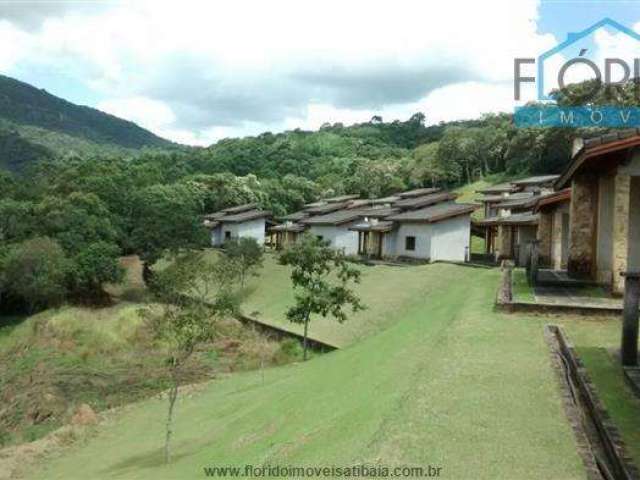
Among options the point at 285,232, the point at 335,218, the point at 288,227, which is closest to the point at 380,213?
the point at 335,218

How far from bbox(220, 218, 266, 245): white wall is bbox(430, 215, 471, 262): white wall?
950 inches

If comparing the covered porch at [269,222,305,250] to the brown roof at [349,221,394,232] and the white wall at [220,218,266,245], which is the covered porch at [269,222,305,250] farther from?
the brown roof at [349,221,394,232]

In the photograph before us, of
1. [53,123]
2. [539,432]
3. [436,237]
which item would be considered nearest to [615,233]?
[539,432]

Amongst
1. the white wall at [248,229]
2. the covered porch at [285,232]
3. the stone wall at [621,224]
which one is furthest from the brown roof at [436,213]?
the stone wall at [621,224]

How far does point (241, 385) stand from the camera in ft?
71.5

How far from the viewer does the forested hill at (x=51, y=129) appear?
108438 millimetres

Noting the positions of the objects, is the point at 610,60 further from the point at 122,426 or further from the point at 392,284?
the point at 122,426

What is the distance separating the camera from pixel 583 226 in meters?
18.2

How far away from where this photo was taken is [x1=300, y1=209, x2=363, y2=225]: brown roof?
172ft

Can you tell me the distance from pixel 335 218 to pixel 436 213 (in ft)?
44.7

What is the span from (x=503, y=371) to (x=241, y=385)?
13660 mm

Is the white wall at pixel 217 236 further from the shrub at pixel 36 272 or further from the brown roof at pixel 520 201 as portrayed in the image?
the brown roof at pixel 520 201

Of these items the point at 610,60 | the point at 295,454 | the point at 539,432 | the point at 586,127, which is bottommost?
the point at 295,454

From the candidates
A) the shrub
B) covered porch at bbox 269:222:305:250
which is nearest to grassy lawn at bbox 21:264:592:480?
the shrub
